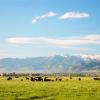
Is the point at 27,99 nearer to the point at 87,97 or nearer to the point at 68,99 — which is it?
the point at 68,99

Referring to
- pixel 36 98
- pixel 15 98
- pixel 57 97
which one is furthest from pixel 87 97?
pixel 15 98

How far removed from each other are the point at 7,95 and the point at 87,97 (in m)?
10.5

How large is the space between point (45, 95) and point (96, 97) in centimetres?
698

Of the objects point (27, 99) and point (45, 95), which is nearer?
point (27, 99)

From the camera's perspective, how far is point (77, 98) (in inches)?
1609

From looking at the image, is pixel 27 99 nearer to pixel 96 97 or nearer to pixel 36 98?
pixel 36 98

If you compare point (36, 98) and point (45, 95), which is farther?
point (45, 95)

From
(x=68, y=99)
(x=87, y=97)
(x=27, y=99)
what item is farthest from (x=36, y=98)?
(x=87, y=97)

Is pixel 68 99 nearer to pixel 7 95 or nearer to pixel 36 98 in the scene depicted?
pixel 36 98

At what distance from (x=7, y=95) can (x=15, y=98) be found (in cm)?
260

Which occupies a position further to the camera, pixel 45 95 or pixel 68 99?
pixel 45 95

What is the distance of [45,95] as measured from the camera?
43.8 m

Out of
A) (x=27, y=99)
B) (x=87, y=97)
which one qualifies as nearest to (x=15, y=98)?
(x=27, y=99)

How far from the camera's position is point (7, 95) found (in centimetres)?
4188
